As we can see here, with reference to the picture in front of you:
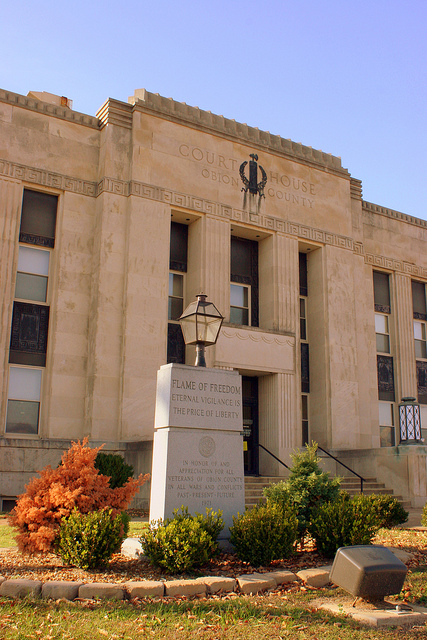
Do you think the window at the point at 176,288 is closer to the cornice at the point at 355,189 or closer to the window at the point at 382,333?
the cornice at the point at 355,189

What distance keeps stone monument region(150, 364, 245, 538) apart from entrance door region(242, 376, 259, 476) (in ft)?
40.1

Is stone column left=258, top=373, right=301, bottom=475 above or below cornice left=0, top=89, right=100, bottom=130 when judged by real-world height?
below

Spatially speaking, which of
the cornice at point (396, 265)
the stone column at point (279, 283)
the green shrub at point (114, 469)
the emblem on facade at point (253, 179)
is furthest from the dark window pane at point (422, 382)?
the green shrub at point (114, 469)

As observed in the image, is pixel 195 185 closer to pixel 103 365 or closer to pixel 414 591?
pixel 103 365

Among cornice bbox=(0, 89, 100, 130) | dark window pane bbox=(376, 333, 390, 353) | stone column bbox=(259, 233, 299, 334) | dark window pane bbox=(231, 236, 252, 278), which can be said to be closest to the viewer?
cornice bbox=(0, 89, 100, 130)

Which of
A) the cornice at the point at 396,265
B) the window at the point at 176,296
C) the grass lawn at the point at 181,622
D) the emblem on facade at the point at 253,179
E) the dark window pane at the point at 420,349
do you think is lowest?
the grass lawn at the point at 181,622

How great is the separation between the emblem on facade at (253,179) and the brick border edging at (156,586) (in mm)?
18124

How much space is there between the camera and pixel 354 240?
2769 cm

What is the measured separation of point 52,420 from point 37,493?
9.99m

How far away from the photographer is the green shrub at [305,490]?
1105cm

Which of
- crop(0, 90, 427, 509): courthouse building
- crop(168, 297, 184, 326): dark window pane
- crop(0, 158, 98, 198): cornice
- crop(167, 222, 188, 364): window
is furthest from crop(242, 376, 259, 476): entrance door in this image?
crop(0, 158, 98, 198): cornice

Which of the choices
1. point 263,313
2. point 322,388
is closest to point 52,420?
point 263,313

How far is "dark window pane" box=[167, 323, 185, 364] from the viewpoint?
22484 millimetres

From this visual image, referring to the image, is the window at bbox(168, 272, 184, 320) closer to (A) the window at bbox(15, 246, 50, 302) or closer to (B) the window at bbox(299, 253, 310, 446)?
(A) the window at bbox(15, 246, 50, 302)
